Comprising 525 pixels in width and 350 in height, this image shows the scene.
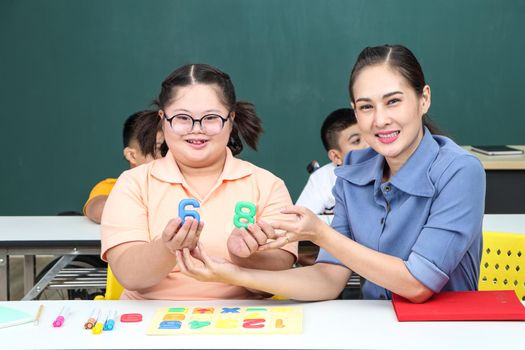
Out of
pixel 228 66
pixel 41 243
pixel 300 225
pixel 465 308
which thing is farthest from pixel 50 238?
pixel 228 66

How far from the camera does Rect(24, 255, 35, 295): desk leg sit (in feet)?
10.3

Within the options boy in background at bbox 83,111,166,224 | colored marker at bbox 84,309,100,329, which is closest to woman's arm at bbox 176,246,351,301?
colored marker at bbox 84,309,100,329

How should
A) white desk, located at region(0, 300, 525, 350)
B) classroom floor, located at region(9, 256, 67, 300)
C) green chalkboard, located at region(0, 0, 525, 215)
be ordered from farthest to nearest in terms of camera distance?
green chalkboard, located at region(0, 0, 525, 215) < classroom floor, located at region(9, 256, 67, 300) < white desk, located at region(0, 300, 525, 350)

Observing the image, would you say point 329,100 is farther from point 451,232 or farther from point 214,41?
point 451,232

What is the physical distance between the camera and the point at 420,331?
5.68 ft

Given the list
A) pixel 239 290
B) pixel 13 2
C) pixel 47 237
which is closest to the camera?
pixel 239 290

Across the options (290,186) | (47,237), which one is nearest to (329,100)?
(290,186)

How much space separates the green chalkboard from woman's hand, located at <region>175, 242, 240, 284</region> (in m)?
3.51

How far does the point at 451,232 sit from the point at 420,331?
0.27 meters

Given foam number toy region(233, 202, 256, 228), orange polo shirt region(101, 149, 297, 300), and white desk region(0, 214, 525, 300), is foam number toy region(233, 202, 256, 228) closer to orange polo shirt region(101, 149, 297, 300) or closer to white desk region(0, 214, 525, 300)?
orange polo shirt region(101, 149, 297, 300)

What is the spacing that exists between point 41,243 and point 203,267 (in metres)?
1.29

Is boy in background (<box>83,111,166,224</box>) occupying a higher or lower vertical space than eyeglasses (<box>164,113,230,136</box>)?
lower

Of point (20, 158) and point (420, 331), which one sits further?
point (20, 158)

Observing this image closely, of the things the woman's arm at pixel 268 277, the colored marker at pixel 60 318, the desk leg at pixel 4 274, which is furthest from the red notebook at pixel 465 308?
the desk leg at pixel 4 274
